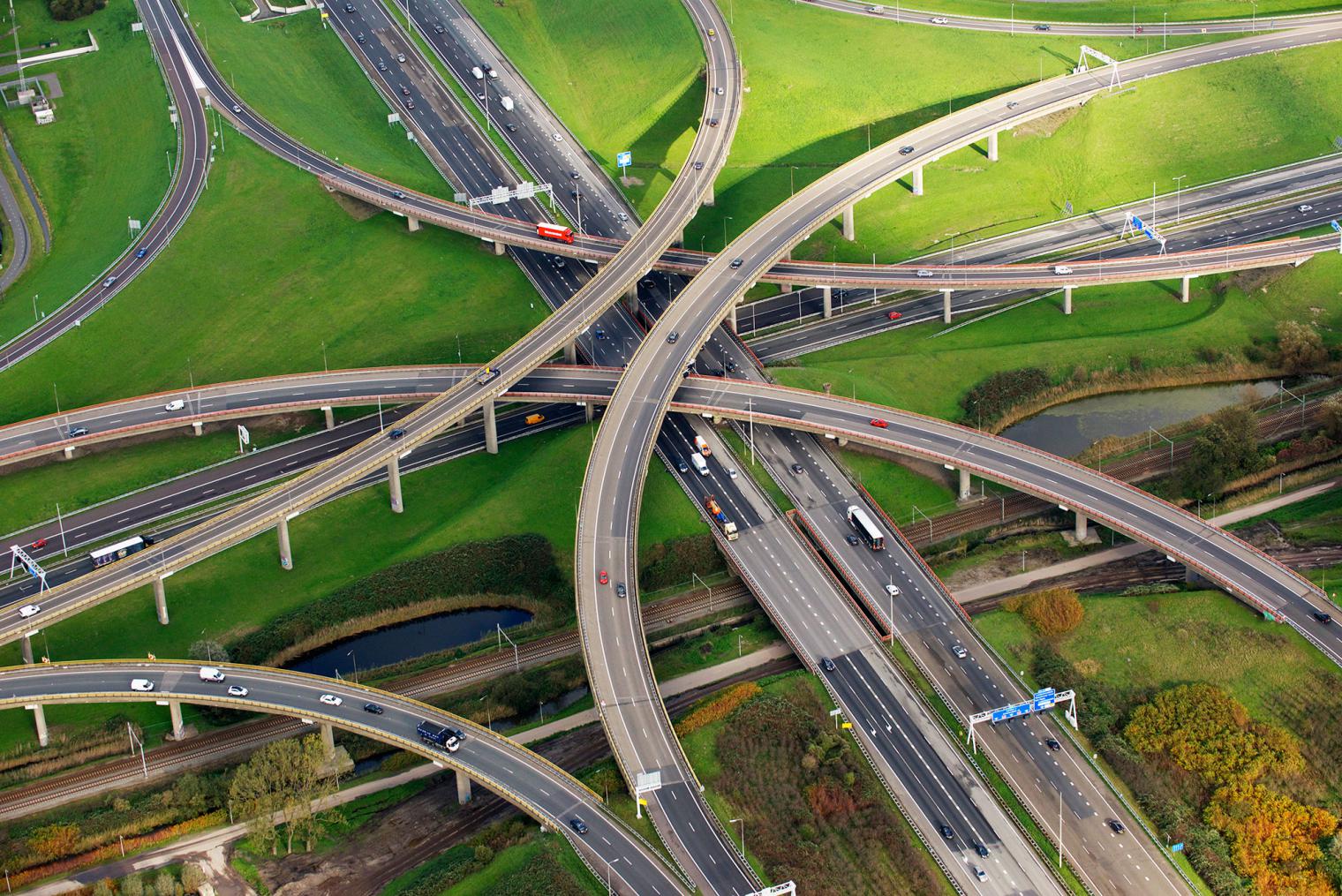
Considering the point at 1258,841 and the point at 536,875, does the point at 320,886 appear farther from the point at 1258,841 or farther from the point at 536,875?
the point at 1258,841

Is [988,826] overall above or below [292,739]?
below

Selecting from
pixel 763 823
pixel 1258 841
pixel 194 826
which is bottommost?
pixel 1258 841

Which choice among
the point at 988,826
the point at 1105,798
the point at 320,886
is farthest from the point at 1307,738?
the point at 320,886

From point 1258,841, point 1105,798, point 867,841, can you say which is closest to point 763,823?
point 867,841

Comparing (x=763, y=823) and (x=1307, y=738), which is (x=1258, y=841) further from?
(x=763, y=823)

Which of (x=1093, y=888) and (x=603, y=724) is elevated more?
(x=603, y=724)

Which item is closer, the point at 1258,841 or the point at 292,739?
the point at 1258,841
